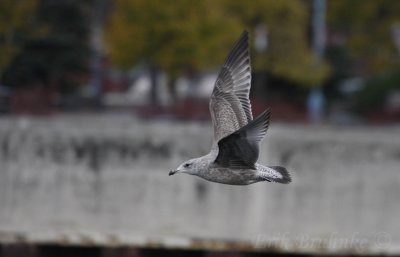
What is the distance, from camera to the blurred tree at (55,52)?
1038 inches

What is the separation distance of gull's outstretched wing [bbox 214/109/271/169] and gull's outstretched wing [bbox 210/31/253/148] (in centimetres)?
97

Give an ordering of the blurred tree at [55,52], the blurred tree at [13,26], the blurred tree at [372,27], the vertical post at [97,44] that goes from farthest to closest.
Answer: the vertical post at [97,44]
the blurred tree at [372,27]
the blurred tree at [55,52]
the blurred tree at [13,26]

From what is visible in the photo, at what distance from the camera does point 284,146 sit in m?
12.5

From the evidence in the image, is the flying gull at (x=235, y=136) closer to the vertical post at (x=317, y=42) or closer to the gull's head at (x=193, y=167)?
the gull's head at (x=193, y=167)

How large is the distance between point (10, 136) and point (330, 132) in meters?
3.59

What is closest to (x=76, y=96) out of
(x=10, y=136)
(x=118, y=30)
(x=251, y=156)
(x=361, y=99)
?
(x=118, y=30)

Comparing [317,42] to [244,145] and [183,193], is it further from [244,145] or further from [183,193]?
[244,145]

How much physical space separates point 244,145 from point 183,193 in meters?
5.29

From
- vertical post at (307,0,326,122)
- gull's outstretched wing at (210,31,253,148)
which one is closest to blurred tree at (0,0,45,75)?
A: vertical post at (307,0,326,122)

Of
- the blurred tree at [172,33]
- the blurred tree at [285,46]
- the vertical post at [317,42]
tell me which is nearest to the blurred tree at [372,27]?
the vertical post at [317,42]

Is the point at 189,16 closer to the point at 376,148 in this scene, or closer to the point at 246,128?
the point at 376,148

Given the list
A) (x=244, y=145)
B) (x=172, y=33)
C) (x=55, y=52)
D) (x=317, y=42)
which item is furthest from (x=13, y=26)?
(x=244, y=145)

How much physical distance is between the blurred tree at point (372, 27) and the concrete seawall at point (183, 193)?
18.0 meters

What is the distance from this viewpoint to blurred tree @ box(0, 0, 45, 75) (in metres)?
23.7
